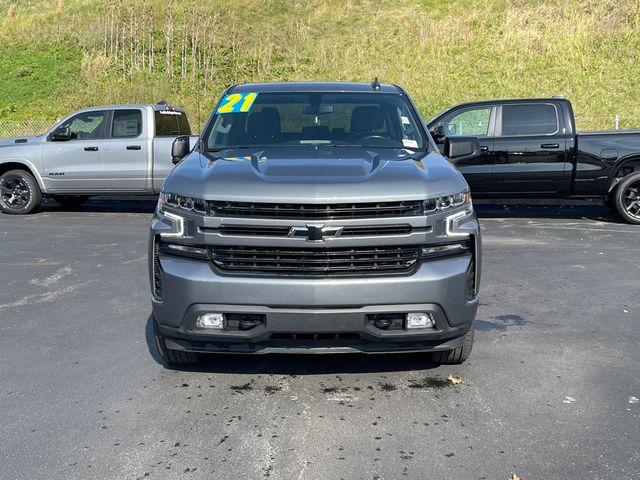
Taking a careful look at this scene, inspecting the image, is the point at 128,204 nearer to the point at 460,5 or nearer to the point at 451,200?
the point at 451,200

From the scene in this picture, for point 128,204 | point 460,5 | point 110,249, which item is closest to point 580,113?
point 460,5

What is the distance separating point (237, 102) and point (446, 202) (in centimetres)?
236

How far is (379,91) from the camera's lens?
6332 mm

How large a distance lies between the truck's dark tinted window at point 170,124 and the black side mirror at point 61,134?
1599mm

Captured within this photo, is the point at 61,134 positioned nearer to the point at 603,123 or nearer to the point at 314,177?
the point at 314,177

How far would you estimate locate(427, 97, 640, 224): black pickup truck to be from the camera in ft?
Result: 39.7

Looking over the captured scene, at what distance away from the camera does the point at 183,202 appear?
4.54 m

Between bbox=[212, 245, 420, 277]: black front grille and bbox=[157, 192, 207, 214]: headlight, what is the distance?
0.85 ft

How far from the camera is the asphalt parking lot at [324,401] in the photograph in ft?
12.1

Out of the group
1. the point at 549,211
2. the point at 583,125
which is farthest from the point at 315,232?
the point at 583,125

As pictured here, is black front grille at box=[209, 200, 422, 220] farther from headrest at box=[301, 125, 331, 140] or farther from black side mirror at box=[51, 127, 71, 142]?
black side mirror at box=[51, 127, 71, 142]

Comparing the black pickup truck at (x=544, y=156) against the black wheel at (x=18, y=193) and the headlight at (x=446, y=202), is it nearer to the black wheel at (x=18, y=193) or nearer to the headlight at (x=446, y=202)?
the black wheel at (x=18, y=193)

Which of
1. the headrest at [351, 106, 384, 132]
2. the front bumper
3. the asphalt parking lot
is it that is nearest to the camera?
the asphalt parking lot

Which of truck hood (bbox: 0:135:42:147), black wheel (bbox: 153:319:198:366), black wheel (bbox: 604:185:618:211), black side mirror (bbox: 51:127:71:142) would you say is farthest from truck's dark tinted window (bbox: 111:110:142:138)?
black wheel (bbox: 153:319:198:366)
